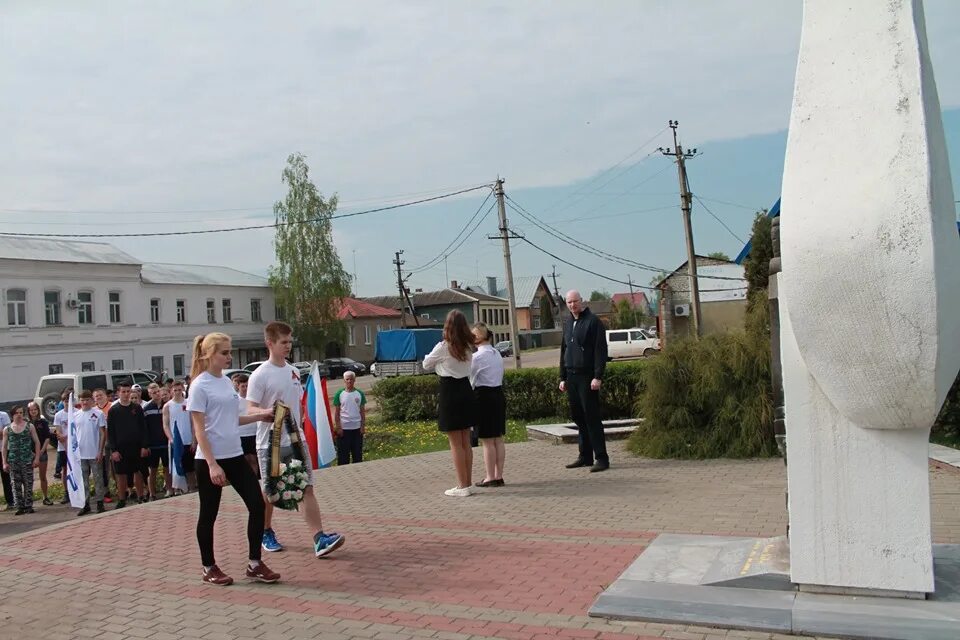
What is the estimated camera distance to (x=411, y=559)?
644 centimetres

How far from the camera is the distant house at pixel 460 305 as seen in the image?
296 ft

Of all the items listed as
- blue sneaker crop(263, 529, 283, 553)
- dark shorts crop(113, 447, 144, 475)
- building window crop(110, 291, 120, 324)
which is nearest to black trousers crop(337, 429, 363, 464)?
dark shorts crop(113, 447, 144, 475)

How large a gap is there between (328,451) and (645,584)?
509 centimetres

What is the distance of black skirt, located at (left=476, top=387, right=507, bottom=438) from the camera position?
29.4ft

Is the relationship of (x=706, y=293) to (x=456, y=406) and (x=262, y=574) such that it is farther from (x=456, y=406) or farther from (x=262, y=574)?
(x=262, y=574)

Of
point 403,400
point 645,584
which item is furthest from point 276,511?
point 403,400

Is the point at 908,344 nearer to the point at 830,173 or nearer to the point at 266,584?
the point at 830,173

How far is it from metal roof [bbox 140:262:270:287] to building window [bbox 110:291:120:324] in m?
2.74

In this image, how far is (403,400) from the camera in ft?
64.0

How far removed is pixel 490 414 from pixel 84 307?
4190 centimetres

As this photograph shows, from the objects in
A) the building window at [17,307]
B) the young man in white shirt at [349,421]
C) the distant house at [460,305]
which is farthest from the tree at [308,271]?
the young man in white shirt at [349,421]

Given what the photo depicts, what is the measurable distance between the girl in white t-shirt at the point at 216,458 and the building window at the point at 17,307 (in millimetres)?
40737

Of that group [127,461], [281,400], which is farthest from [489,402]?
[127,461]

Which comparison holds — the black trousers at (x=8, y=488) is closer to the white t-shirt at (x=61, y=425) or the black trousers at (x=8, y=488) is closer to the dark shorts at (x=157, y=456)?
the white t-shirt at (x=61, y=425)
